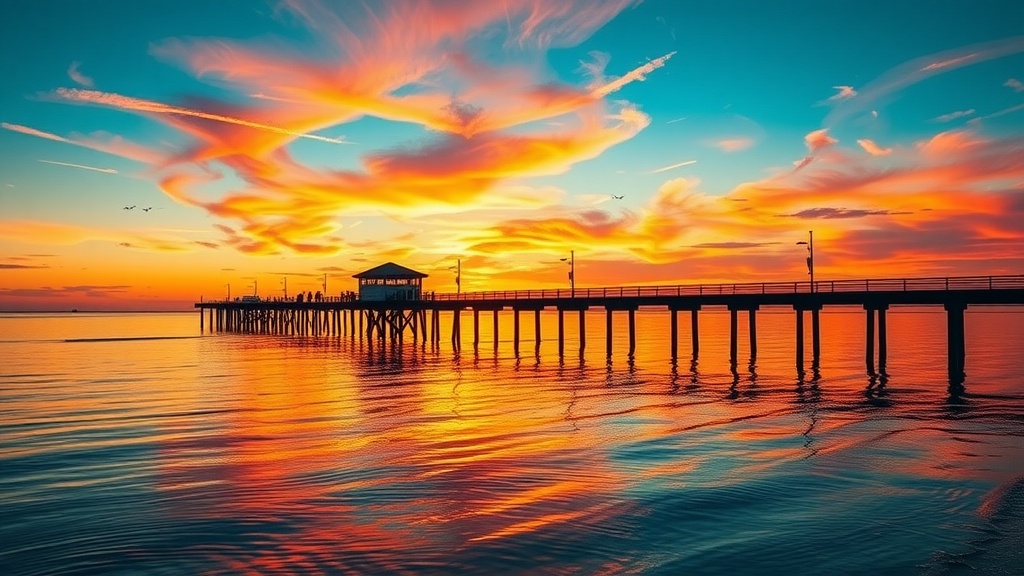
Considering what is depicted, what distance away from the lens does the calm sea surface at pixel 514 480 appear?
1221 cm

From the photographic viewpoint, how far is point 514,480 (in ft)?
55.8

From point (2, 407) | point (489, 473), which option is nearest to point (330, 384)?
point (2, 407)

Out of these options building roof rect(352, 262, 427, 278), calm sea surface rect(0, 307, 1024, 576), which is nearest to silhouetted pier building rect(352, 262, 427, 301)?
building roof rect(352, 262, 427, 278)

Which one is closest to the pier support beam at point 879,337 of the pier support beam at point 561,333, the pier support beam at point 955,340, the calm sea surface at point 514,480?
the pier support beam at point 955,340

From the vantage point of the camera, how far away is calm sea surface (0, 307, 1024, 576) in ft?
40.1

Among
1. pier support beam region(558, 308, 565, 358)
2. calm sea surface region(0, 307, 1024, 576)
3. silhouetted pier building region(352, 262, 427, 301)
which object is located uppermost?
silhouetted pier building region(352, 262, 427, 301)

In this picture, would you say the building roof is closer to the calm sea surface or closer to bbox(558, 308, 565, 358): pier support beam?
bbox(558, 308, 565, 358): pier support beam

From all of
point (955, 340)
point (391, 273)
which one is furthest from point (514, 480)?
point (391, 273)

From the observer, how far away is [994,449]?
20406 mm

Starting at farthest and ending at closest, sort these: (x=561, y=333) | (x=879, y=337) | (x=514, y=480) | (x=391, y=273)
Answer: (x=391, y=273), (x=561, y=333), (x=879, y=337), (x=514, y=480)

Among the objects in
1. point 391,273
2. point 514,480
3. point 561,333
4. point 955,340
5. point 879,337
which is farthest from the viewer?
point 391,273

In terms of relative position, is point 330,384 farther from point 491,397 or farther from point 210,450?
point 210,450

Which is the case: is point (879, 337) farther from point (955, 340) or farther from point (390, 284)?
point (390, 284)

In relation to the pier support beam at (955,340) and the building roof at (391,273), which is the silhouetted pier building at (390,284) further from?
the pier support beam at (955,340)
